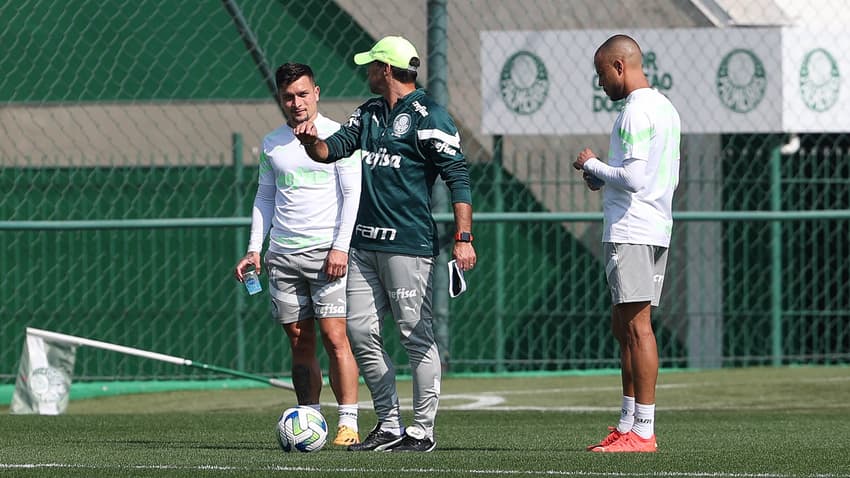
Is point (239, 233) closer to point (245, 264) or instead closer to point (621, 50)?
point (245, 264)

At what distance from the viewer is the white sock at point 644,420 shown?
22.8ft

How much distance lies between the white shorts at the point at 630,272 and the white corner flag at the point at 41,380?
4.62 metres

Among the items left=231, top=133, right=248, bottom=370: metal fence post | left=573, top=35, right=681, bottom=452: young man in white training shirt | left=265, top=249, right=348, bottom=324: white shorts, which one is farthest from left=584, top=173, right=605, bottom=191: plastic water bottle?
left=231, top=133, right=248, bottom=370: metal fence post

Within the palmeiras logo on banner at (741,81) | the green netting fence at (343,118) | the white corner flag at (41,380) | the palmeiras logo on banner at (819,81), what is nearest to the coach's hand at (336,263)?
the white corner flag at (41,380)

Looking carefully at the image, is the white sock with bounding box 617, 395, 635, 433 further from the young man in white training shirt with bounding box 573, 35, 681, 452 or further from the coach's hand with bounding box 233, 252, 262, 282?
the coach's hand with bounding box 233, 252, 262, 282

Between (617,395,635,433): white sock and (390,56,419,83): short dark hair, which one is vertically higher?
(390,56,419,83): short dark hair

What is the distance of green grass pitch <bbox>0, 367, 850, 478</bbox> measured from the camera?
20.4 ft

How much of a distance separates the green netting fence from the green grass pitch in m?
0.59

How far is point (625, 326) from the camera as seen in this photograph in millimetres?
7078

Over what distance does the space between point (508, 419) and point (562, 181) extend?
12.7ft

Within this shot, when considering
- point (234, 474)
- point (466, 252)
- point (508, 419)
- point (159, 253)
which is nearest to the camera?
point (234, 474)

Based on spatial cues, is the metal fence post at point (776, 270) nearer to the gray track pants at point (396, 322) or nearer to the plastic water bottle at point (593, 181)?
the plastic water bottle at point (593, 181)

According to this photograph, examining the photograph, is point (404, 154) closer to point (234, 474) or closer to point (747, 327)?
point (234, 474)

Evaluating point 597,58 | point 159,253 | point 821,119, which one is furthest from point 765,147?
point 597,58
